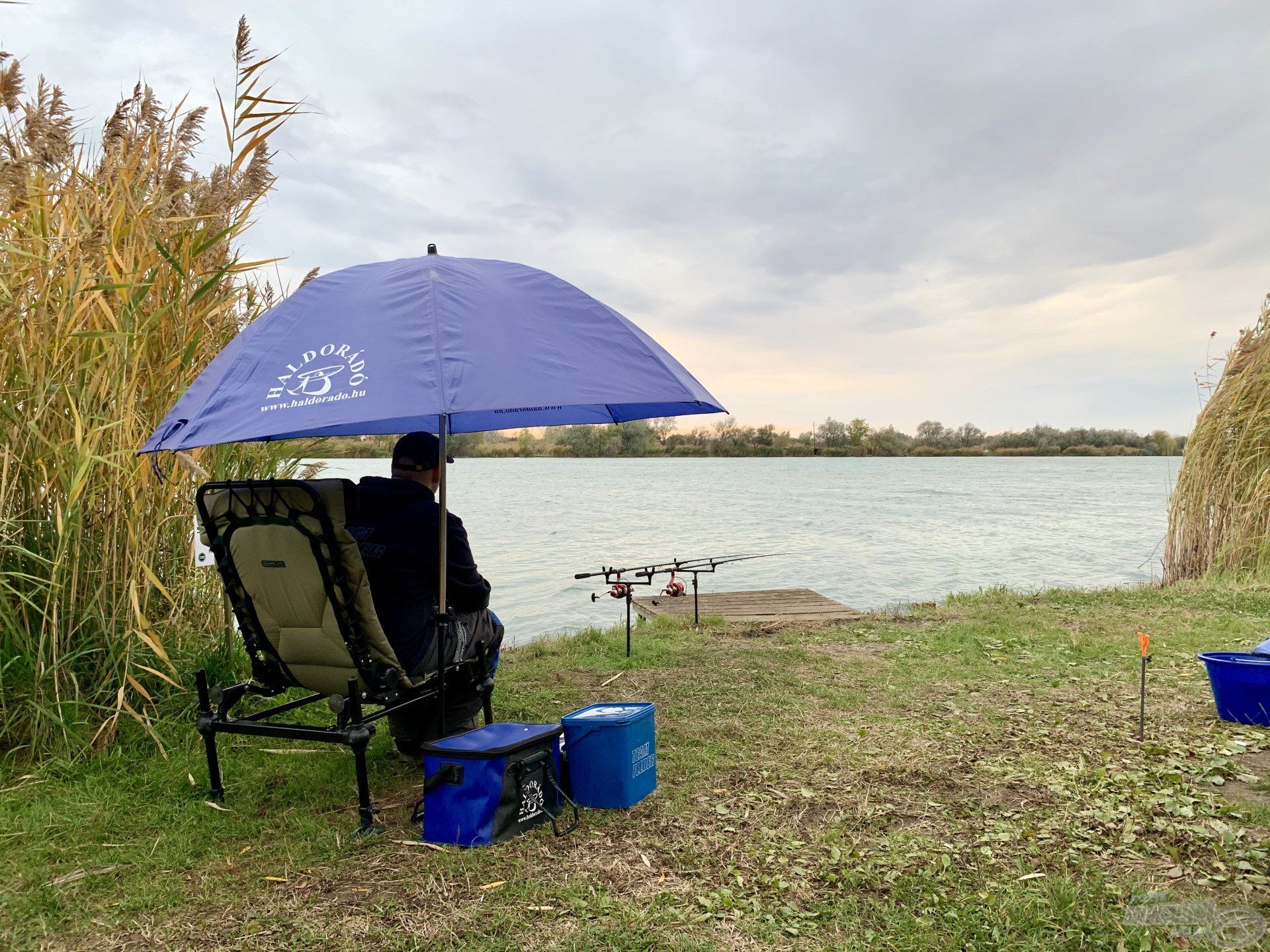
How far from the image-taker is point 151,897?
2.62 m

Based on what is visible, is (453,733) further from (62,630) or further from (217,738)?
(62,630)

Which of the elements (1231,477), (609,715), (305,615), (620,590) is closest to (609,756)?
(609,715)

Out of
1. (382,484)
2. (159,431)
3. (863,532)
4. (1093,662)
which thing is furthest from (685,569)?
(863,532)

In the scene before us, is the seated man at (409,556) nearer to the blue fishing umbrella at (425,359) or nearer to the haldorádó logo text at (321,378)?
the blue fishing umbrella at (425,359)

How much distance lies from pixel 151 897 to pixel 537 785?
1200 mm

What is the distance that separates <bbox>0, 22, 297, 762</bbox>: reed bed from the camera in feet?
11.3

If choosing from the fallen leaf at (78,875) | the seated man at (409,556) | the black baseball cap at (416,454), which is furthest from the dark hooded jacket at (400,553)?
the fallen leaf at (78,875)

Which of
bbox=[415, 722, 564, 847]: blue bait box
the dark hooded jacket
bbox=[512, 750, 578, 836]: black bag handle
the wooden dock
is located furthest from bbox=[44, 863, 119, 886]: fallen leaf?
the wooden dock

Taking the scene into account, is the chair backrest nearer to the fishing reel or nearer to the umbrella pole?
the umbrella pole

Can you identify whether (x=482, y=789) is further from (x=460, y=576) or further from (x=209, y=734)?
(x=209, y=734)

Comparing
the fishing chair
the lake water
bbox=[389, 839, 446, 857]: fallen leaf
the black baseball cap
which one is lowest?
the lake water

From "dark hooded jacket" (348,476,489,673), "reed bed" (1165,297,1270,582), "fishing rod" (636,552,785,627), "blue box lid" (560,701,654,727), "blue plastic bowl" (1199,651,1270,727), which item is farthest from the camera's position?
"reed bed" (1165,297,1270,582)

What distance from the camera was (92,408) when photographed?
3590 mm

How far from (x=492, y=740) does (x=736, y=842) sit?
35.3 inches
